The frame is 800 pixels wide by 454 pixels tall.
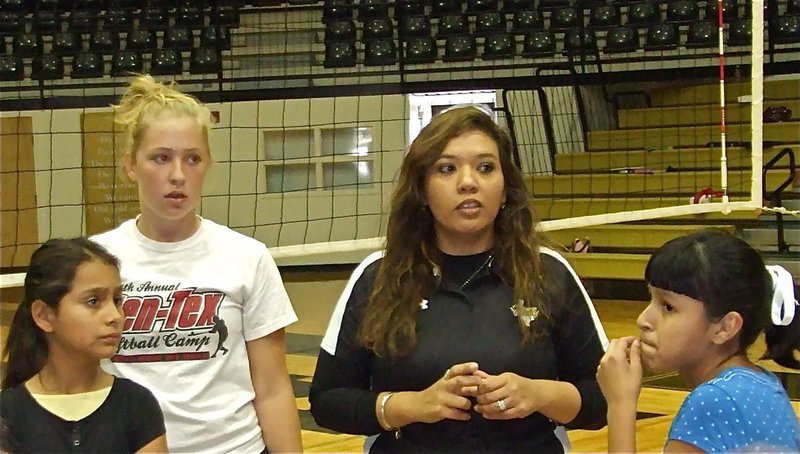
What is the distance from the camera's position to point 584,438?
4199 mm

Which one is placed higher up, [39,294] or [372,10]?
[372,10]

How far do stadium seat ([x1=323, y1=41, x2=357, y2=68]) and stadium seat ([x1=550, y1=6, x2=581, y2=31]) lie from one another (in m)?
2.17

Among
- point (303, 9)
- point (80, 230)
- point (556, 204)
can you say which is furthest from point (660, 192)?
point (80, 230)

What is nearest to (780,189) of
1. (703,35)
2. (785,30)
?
(785,30)

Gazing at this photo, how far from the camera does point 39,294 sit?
1903mm

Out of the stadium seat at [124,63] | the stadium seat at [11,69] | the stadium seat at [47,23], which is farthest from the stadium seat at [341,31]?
the stadium seat at [11,69]

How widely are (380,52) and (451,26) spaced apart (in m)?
0.95

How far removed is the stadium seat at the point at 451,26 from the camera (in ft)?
34.6

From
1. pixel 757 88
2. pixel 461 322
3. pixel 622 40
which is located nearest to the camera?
pixel 461 322

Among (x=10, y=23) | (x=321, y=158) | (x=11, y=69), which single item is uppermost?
(x=10, y=23)

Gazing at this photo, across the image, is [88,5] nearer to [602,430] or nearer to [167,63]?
[167,63]

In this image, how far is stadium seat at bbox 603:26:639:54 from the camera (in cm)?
985

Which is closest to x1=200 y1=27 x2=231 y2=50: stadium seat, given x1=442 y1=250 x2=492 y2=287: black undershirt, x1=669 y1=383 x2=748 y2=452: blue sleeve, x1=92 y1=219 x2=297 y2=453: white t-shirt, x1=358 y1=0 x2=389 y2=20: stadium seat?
x1=358 y1=0 x2=389 y2=20: stadium seat

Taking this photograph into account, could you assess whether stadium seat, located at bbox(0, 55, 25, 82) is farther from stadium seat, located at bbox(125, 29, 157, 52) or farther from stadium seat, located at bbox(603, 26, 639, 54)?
stadium seat, located at bbox(603, 26, 639, 54)
